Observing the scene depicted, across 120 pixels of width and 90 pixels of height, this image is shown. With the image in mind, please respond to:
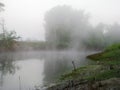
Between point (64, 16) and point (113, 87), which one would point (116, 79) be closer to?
point (113, 87)

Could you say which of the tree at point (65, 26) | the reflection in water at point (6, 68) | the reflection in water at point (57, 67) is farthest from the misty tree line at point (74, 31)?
the reflection in water at point (6, 68)

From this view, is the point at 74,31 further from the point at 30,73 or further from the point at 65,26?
the point at 30,73

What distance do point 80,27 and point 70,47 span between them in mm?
8851

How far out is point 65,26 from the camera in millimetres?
92250

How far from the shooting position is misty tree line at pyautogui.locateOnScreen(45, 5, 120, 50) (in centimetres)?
9244

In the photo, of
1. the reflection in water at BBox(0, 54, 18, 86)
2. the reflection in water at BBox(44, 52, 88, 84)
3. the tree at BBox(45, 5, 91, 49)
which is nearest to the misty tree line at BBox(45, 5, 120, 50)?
the tree at BBox(45, 5, 91, 49)

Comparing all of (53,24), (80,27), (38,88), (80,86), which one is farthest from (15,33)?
(80,86)

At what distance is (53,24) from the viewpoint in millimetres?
92375

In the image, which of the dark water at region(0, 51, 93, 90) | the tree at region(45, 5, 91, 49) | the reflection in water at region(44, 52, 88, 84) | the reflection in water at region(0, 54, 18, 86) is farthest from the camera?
the tree at region(45, 5, 91, 49)

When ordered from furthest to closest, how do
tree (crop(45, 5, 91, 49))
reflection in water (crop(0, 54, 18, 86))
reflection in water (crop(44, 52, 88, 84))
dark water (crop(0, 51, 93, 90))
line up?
tree (crop(45, 5, 91, 49)) < reflection in water (crop(0, 54, 18, 86)) < reflection in water (crop(44, 52, 88, 84)) < dark water (crop(0, 51, 93, 90))

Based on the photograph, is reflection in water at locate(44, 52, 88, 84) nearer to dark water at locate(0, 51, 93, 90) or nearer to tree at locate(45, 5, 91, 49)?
dark water at locate(0, 51, 93, 90)

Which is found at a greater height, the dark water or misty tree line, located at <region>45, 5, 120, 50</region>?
misty tree line, located at <region>45, 5, 120, 50</region>

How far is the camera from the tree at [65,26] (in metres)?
92.3

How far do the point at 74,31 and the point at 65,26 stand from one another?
3967 millimetres
